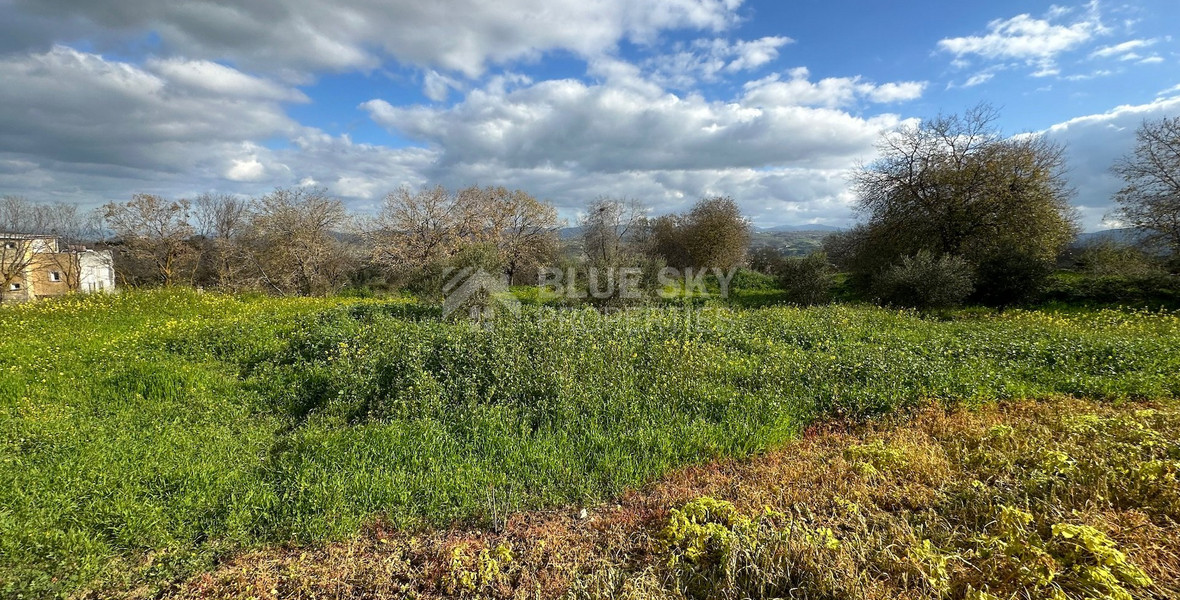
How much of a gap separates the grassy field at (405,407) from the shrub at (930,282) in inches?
162

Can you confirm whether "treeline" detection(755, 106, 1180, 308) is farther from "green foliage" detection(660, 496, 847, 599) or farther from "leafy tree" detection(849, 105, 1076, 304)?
"green foliage" detection(660, 496, 847, 599)

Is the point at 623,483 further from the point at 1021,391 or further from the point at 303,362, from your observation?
the point at 303,362

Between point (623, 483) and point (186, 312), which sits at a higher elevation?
point (186, 312)

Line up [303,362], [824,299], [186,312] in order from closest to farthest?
[303,362], [186,312], [824,299]

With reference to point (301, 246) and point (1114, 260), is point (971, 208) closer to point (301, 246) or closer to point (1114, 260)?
point (1114, 260)

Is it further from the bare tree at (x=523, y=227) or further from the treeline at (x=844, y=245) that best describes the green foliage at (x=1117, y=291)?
the bare tree at (x=523, y=227)

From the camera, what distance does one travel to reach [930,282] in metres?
14.2

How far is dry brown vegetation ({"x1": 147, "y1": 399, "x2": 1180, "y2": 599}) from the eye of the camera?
2.44m

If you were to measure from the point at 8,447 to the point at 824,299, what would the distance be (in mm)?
20583

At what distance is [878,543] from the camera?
2.79m

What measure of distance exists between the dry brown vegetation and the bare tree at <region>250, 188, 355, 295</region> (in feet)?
69.7

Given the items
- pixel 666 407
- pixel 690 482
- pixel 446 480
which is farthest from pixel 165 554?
pixel 666 407

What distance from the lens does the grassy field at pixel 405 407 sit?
11.3ft

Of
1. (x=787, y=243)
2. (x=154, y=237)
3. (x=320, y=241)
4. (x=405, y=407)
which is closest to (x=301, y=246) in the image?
(x=320, y=241)
